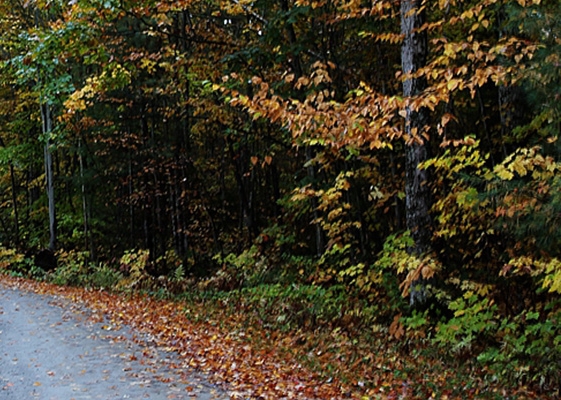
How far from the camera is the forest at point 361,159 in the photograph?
7270 millimetres

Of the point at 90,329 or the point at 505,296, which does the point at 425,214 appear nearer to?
the point at 505,296

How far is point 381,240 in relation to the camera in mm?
14242

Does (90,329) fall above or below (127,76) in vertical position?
below

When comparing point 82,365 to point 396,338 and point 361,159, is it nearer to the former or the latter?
point 396,338

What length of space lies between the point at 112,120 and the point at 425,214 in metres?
14.2

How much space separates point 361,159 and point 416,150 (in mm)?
1821

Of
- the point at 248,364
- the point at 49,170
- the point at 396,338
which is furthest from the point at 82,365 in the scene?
the point at 49,170

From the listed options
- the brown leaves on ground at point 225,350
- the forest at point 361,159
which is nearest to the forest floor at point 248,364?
the brown leaves on ground at point 225,350

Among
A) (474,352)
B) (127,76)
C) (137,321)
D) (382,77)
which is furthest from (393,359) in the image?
(127,76)

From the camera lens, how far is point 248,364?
7.86 metres

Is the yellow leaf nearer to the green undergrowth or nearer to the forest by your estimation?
the forest

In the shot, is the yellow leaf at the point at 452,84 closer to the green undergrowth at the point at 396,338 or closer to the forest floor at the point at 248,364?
the green undergrowth at the point at 396,338

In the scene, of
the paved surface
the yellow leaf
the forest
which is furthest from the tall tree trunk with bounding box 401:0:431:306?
the paved surface

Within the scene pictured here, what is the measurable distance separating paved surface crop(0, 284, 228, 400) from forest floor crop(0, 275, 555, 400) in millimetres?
17
